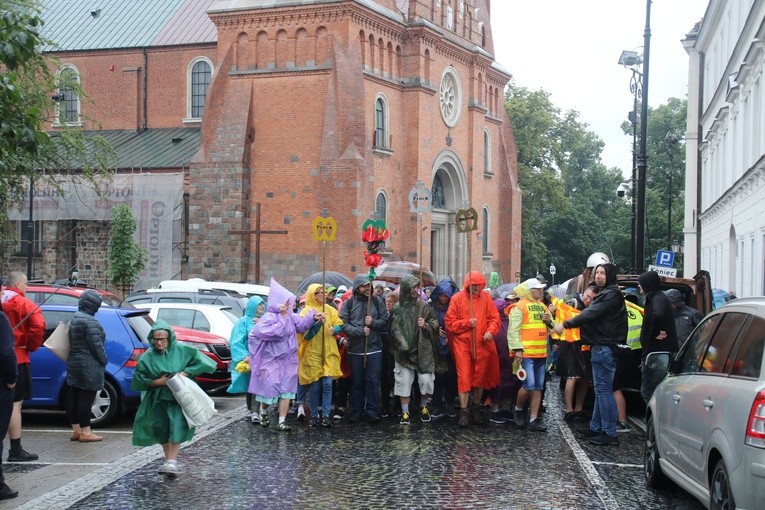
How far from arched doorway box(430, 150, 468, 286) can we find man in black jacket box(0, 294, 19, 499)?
A: 124ft

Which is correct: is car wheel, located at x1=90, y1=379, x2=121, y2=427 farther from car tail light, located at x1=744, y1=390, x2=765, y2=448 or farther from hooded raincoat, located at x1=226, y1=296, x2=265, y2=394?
car tail light, located at x1=744, y1=390, x2=765, y2=448

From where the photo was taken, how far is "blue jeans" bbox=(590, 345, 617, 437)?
12516mm

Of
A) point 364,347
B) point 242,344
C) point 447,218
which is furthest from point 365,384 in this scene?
point 447,218

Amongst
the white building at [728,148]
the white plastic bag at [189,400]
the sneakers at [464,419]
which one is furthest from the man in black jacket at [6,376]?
the white building at [728,148]

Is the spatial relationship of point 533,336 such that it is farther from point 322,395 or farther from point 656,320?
point 322,395

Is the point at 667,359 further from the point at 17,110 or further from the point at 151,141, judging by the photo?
the point at 151,141

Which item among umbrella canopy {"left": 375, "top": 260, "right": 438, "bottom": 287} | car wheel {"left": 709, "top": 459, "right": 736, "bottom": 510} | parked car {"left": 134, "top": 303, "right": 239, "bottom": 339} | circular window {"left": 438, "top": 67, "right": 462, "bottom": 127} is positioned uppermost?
circular window {"left": 438, "top": 67, "right": 462, "bottom": 127}

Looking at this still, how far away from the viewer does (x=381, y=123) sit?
42.4 m

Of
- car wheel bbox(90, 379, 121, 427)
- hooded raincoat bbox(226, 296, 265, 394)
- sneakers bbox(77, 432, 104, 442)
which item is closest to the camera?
sneakers bbox(77, 432, 104, 442)

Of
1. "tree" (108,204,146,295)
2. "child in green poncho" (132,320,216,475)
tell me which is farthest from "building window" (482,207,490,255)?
"child in green poncho" (132,320,216,475)

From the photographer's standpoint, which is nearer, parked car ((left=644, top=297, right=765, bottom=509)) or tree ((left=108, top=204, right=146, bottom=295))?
parked car ((left=644, top=297, right=765, bottom=509))

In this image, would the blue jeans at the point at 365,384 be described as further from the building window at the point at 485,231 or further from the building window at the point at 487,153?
the building window at the point at 487,153

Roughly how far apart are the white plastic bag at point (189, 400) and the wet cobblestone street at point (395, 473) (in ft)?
1.82

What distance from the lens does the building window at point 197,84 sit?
49.4 metres
